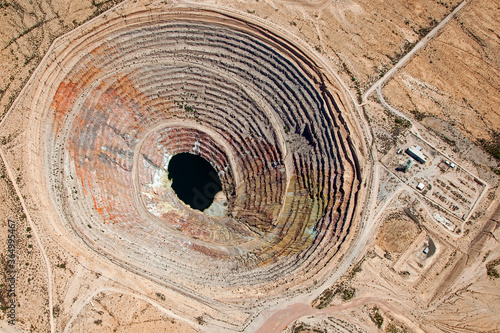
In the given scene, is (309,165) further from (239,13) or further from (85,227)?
(85,227)

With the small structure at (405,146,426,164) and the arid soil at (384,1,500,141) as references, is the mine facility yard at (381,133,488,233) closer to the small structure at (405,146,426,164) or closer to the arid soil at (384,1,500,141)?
the small structure at (405,146,426,164)

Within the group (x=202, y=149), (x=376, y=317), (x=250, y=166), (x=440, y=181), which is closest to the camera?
(x=376, y=317)

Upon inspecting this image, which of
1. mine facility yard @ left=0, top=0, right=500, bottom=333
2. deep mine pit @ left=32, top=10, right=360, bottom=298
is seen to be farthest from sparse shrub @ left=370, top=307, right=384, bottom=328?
deep mine pit @ left=32, top=10, right=360, bottom=298

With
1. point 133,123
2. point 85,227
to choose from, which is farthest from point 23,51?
point 85,227

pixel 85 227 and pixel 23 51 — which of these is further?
pixel 23 51

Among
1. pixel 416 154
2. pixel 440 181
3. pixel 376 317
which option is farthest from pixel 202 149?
pixel 440 181

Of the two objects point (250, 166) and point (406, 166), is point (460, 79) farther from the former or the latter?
point (250, 166)
